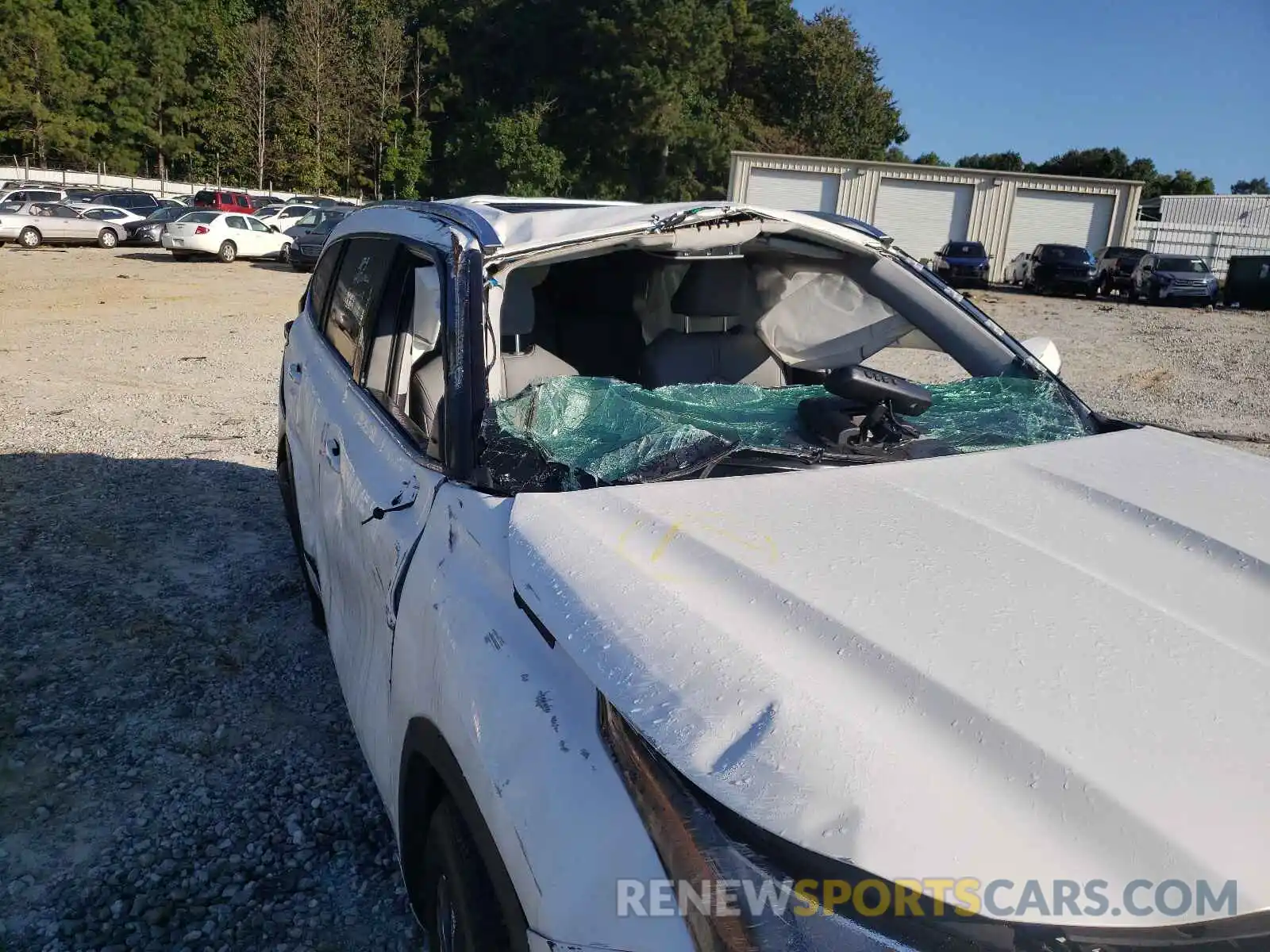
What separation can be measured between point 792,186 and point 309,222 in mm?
18069

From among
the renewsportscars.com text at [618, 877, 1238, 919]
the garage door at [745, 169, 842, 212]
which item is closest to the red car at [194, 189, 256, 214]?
the garage door at [745, 169, 842, 212]

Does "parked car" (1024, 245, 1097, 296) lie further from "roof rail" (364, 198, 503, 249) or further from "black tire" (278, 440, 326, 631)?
"roof rail" (364, 198, 503, 249)

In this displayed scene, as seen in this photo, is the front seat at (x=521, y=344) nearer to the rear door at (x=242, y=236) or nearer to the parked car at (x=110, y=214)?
the rear door at (x=242, y=236)

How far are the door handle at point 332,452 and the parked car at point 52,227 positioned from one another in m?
29.0

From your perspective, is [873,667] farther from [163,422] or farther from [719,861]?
[163,422]

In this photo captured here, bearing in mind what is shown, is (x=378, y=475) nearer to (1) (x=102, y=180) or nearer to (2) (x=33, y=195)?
(2) (x=33, y=195)

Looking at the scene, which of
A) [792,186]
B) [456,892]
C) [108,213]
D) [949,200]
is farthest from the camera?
[792,186]

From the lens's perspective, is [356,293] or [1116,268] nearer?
[356,293]

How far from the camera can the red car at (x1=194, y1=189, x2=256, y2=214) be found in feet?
106

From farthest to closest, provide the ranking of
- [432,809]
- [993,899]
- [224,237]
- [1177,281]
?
[224,237], [1177,281], [432,809], [993,899]

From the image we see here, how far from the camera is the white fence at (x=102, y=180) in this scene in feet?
153

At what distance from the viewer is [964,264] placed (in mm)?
28094

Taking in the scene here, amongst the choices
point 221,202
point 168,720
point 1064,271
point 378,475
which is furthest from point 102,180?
point 378,475

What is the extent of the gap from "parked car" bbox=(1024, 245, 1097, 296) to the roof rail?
27.7 metres
